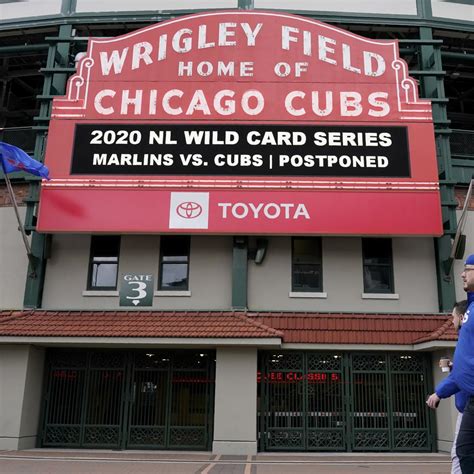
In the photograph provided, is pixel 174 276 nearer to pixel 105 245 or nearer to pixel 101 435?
pixel 105 245

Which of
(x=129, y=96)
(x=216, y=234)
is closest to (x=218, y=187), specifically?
(x=216, y=234)

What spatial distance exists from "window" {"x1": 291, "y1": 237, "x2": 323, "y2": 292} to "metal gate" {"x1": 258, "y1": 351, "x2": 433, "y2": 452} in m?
1.86

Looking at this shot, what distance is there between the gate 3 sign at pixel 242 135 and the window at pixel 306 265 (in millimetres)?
1202

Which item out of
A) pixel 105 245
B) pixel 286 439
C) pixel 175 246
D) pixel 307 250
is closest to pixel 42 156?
pixel 105 245

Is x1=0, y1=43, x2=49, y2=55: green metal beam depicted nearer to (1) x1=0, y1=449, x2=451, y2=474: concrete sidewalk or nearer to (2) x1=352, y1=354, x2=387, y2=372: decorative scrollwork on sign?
(1) x1=0, y1=449, x2=451, y2=474: concrete sidewalk

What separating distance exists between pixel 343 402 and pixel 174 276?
5528 mm

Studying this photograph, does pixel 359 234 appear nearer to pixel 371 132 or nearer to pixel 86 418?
pixel 371 132

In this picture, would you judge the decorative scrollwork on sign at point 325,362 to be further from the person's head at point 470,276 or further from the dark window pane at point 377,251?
the person's head at point 470,276

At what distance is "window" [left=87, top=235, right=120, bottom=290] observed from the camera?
15758mm

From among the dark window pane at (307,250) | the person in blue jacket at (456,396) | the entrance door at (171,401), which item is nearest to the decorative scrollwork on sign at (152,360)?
the entrance door at (171,401)

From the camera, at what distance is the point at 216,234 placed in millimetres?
14867

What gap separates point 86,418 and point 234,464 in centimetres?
466

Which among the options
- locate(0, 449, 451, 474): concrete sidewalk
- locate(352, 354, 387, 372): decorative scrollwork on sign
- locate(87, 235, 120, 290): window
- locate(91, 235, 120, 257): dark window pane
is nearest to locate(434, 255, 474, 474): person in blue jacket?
locate(0, 449, 451, 474): concrete sidewalk

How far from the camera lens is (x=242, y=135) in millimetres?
15656
